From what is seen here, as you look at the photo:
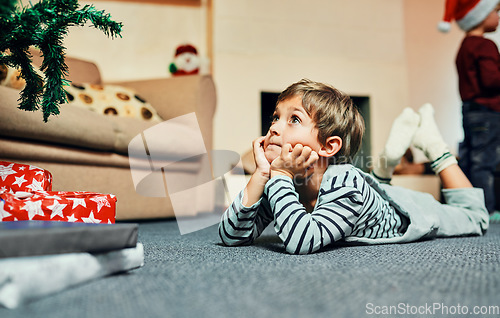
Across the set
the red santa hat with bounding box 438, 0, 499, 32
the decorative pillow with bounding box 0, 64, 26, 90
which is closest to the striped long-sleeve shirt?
the decorative pillow with bounding box 0, 64, 26, 90

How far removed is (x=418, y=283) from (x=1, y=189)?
2.34 ft

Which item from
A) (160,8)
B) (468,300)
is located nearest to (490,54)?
(468,300)

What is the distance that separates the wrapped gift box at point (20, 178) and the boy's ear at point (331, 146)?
56cm

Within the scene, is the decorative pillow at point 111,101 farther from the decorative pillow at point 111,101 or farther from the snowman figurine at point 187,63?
the snowman figurine at point 187,63

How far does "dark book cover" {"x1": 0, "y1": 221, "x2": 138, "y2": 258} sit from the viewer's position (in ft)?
1.37

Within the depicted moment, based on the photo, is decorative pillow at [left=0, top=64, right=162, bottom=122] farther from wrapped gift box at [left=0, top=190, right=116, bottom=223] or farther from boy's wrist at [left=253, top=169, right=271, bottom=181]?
boy's wrist at [left=253, top=169, right=271, bottom=181]

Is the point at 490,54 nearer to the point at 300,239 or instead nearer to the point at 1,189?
the point at 300,239

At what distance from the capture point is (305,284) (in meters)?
0.47

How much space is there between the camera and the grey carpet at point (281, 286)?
1.26 ft

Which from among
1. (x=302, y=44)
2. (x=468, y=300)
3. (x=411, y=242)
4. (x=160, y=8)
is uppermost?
(x=160, y=8)

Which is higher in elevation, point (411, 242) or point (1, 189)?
point (1, 189)

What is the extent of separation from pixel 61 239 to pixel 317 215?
0.42m

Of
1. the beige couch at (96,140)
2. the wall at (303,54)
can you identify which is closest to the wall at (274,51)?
the wall at (303,54)

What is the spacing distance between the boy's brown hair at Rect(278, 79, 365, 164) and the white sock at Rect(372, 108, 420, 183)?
0.91 feet
